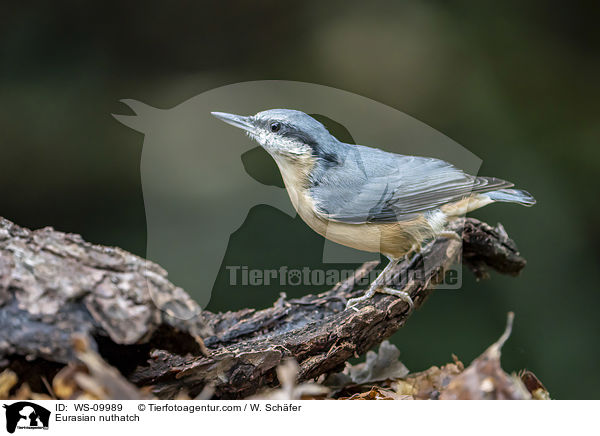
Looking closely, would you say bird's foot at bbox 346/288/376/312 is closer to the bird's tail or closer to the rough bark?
the rough bark

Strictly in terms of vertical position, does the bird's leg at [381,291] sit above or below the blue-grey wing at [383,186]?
below

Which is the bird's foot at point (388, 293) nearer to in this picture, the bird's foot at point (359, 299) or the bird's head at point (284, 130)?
the bird's foot at point (359, 299)

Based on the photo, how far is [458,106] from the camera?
213cm

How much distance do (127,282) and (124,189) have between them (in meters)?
1.14

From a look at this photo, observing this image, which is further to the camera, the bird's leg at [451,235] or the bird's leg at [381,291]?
the bird's leg at [451,235]

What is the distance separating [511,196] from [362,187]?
0.57 m

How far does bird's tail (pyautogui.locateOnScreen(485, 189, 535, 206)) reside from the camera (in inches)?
71.1

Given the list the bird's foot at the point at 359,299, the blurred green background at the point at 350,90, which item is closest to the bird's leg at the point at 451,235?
the blurred green background at the point at 350,90

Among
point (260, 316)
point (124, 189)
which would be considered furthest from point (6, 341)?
point (124, 189)

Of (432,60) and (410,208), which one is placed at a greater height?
(432,60)

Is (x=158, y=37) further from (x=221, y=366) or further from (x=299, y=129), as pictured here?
(x=221, y=366)
